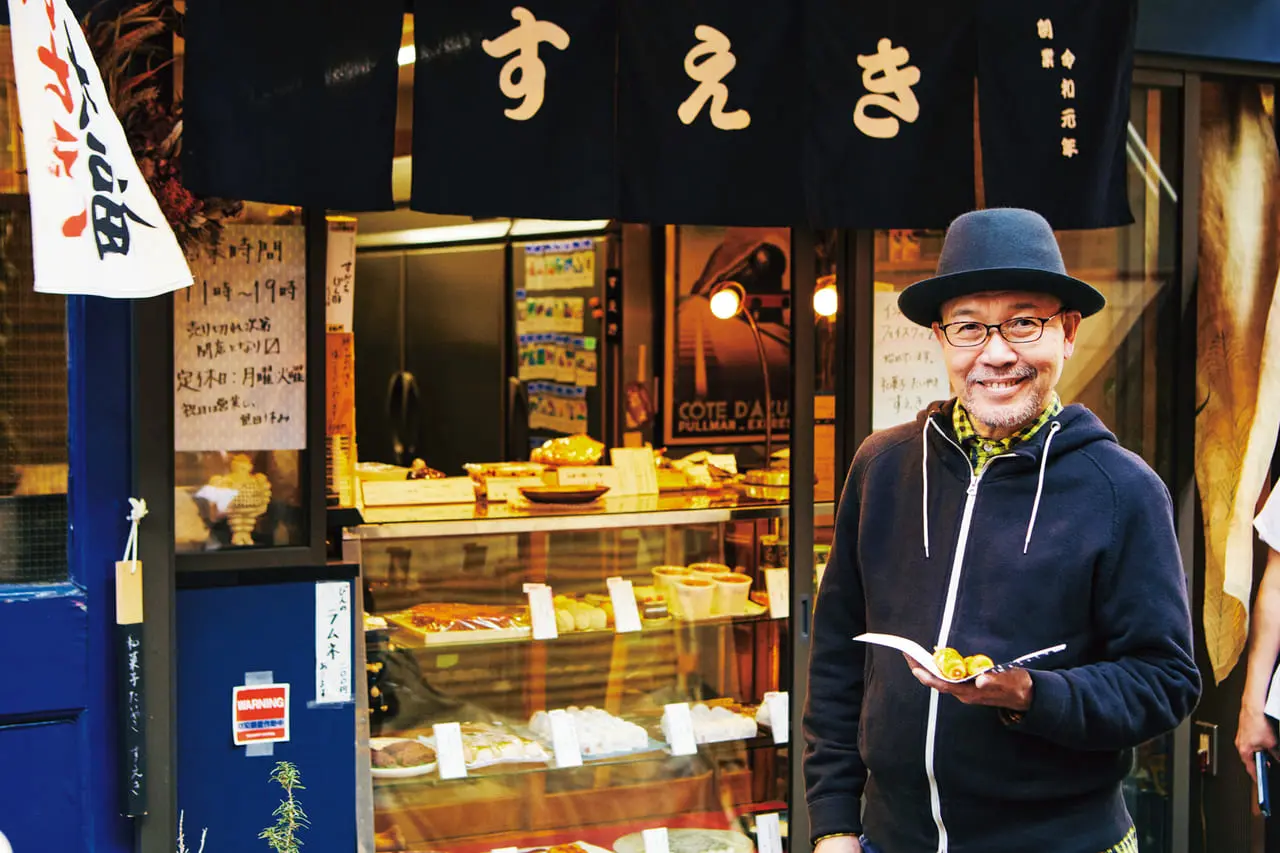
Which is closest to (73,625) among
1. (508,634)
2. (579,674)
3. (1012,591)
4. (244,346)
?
(244,346)

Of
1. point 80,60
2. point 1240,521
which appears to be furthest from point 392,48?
point 1240,521

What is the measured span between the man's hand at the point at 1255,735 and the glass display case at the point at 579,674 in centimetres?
170

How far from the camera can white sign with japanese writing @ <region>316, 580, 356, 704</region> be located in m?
4.31

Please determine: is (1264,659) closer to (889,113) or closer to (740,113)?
(889,113)

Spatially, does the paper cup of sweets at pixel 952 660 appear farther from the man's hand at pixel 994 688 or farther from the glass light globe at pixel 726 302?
the glass light globe at pixel 726 302

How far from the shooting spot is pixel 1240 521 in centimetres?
546

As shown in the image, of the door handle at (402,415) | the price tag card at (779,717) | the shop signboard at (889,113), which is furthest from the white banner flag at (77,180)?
the door handle at (402,415)

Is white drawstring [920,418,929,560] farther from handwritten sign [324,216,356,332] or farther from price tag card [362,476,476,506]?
price tag card [362,476,476,506]

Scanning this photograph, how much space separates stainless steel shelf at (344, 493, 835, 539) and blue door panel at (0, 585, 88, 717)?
47.3 inches

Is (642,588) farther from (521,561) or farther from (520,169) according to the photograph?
(520,169)

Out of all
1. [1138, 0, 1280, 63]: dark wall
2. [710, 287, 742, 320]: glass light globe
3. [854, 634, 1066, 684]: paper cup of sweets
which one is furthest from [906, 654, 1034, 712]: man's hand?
[710, 287, 742, 320]: glass light globe

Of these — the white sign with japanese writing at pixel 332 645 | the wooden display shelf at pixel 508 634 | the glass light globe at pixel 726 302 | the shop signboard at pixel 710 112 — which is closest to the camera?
the white sign with japanese writing at pixel 332 645

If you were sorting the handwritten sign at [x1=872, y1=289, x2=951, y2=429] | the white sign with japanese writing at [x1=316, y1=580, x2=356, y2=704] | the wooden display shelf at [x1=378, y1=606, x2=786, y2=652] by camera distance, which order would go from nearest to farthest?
the white sign with japanese writing at [x1=316, y1=580, x2=356, y2=704] → the wooden display shelf at [x1=378, y1=606, x2=786, y2=652] → the handwritten sign at [x1=872, y1=289, x2=951, y2=429]

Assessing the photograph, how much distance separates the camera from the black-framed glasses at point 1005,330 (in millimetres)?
2777
